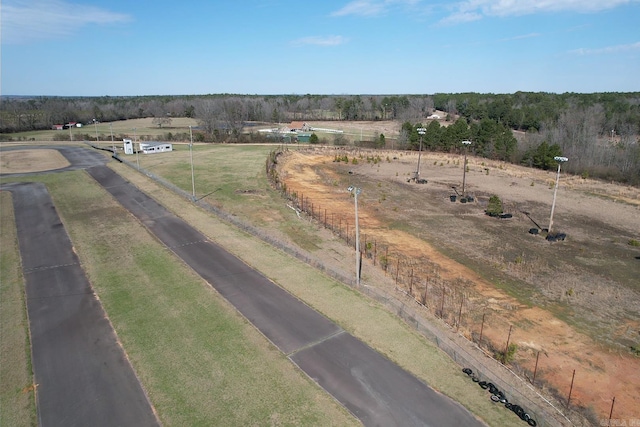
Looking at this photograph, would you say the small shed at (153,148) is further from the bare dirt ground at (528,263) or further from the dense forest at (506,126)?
the bare dirt ground at (528,263)

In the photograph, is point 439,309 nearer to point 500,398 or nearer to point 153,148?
point 500,398

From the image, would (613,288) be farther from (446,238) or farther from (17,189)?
(17,189)

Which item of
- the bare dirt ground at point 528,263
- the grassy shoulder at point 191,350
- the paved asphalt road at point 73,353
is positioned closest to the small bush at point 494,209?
the bare dirt ground at point 528,263

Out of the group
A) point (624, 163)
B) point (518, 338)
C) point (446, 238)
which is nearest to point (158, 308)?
point (518, 338)

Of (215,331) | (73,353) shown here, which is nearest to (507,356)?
(215,331)

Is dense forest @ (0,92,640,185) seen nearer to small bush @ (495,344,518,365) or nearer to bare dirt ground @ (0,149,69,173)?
bare dirt ground @ (0,149,69,173)
